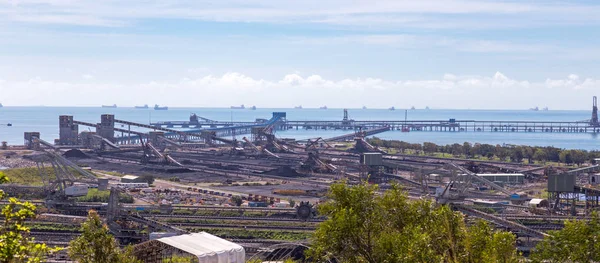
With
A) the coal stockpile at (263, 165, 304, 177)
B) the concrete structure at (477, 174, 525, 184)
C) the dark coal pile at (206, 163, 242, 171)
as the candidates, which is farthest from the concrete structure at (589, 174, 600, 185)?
the dark coal pile at (206, 163, 242, 171)

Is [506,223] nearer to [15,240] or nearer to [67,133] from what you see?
[15,240]

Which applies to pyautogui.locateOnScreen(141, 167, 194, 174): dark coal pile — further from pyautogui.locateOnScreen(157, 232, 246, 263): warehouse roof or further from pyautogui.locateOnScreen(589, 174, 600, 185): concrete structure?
pyautogui.locateOnScreen(157, 232, 246, 263): warehouse roof

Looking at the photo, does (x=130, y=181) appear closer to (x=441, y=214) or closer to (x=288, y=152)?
(x=288, y=152)

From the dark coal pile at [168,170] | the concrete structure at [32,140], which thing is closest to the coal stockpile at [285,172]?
the dark coal pile at [168,170]

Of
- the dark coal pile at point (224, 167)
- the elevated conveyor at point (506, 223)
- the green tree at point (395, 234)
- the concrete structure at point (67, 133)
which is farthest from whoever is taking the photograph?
the concrete structure at point (67, 133)

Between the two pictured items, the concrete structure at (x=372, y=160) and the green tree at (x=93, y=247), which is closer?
the green tree at (x=93, y=247)

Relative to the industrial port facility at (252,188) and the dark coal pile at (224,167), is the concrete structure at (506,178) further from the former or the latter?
the dark coal pile at (224,167)
